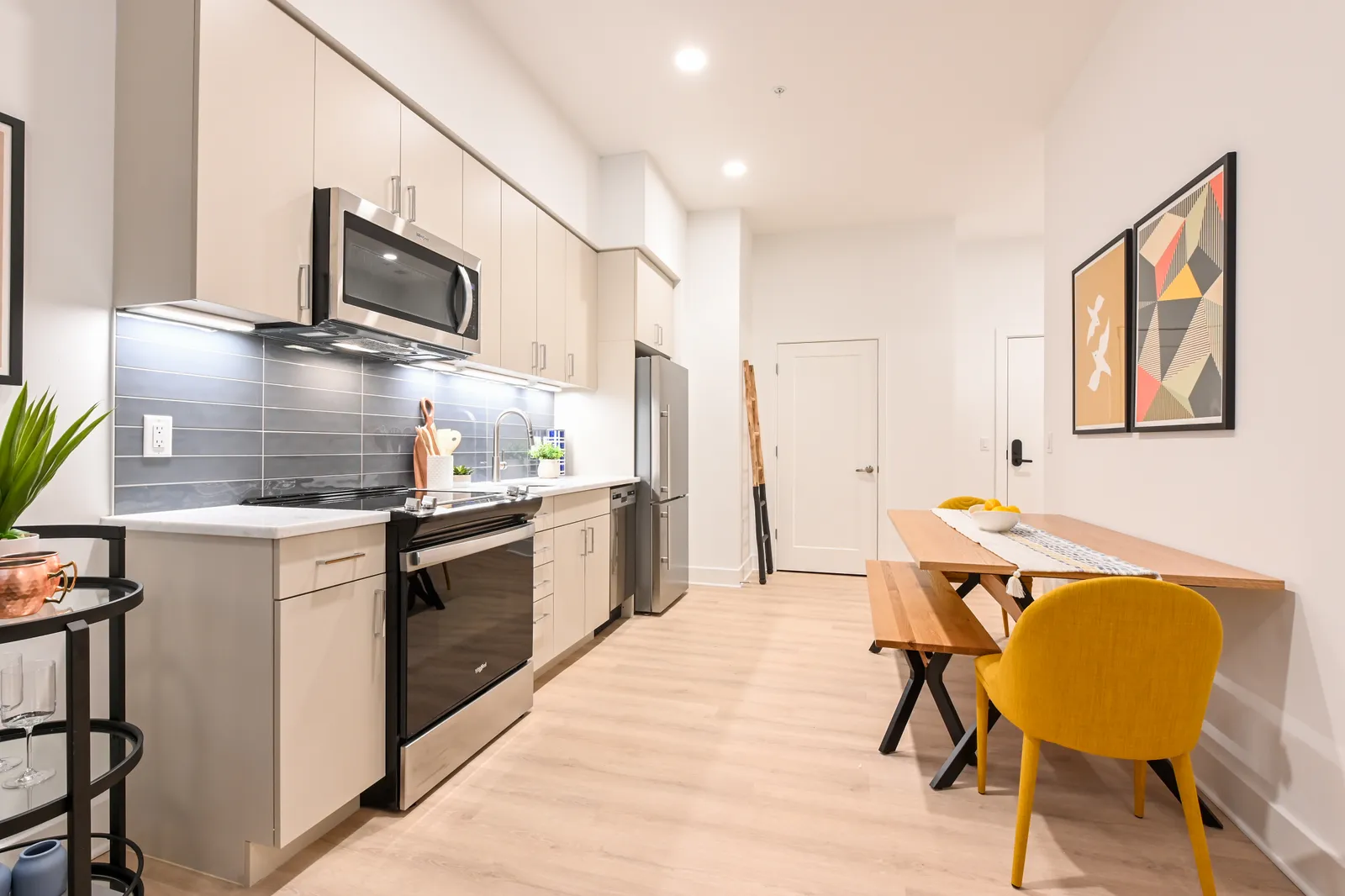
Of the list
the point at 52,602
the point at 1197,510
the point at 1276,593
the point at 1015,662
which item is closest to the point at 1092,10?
the point at 1197,510

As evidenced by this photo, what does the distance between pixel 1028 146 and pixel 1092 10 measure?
1.34 meters

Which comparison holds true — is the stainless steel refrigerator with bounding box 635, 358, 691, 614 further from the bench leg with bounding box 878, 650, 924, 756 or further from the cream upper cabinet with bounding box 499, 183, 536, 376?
the bench leg with bounding box 878, 650, 924, 756

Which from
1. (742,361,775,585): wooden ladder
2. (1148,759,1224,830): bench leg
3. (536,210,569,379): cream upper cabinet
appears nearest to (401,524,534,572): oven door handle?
(536,210,569,379): cream upper cabinet

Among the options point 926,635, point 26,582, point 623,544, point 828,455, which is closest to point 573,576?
point 623,544

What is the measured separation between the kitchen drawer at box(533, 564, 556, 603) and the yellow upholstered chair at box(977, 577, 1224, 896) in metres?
1.95

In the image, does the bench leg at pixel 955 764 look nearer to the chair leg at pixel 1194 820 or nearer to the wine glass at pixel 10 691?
the chair leg at pixel 1194 820

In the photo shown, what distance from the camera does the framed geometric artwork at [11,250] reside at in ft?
4.96

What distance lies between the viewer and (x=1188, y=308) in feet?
7.29

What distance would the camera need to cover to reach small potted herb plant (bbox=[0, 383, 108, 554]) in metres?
1.20

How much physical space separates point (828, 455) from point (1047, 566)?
378 centimetres

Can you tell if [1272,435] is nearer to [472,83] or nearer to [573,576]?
[573,576]

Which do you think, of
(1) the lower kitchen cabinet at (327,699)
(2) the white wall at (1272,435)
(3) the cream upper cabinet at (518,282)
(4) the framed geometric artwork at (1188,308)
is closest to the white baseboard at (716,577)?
(3) the cream upper cabinet at (518,282)

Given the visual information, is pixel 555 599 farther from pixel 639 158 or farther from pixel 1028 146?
pixel 1028 146

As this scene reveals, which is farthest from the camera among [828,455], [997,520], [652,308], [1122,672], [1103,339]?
A: [828,455]
